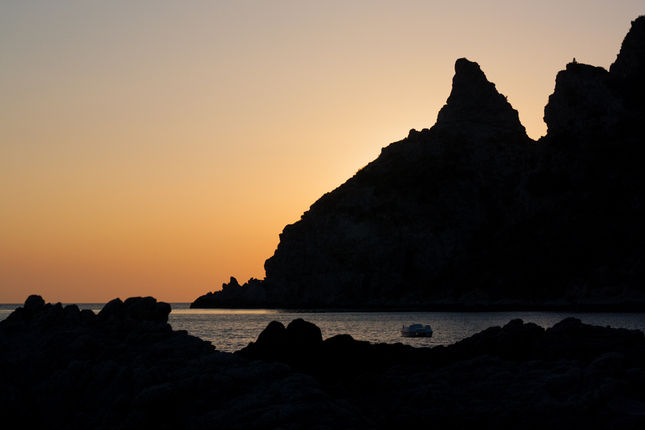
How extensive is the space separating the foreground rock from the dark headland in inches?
4332

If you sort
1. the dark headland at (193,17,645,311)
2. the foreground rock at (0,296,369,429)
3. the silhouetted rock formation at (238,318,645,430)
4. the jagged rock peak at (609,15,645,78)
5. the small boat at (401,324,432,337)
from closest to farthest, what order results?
the foreground rock at (0,296,369,429) → the silhouetted rock formation at (238,318,645,430) → the small boat at (401,324,432,337) → the dark headland at (193,17,645,311) → the jagged rock peak at (609,15,645,78)

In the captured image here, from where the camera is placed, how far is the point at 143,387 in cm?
2134

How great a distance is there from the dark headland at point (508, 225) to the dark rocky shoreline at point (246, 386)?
102233 millimetres

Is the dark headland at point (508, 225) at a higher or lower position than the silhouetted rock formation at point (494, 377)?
higher

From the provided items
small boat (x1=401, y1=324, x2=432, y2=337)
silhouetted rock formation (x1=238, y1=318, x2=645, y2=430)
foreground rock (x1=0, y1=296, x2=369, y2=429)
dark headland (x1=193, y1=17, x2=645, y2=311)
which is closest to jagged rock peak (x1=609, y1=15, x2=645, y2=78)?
dark headland (x1=193, y1=17, x2=645, y2=311)

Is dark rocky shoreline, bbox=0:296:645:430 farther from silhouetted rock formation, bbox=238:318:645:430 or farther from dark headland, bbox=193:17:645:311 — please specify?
dark headland, bbox=193:17:645:311

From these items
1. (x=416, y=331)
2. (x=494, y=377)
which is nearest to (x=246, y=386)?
(x=494, y=377)

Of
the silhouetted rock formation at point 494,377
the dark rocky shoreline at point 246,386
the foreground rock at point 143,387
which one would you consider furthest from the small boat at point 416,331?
the foreground rock at point 143,387

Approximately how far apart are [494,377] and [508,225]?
15205cm

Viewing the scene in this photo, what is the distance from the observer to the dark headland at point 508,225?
138 meters

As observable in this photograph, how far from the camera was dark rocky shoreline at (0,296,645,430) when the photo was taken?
19.8 meters

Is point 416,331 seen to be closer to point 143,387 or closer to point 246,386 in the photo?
point 246,386

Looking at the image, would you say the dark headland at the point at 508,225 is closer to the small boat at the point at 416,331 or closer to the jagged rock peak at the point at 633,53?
the jagged rock peak at the point at 633,53

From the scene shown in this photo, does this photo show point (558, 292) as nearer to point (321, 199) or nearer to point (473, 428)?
point (321, 199)
